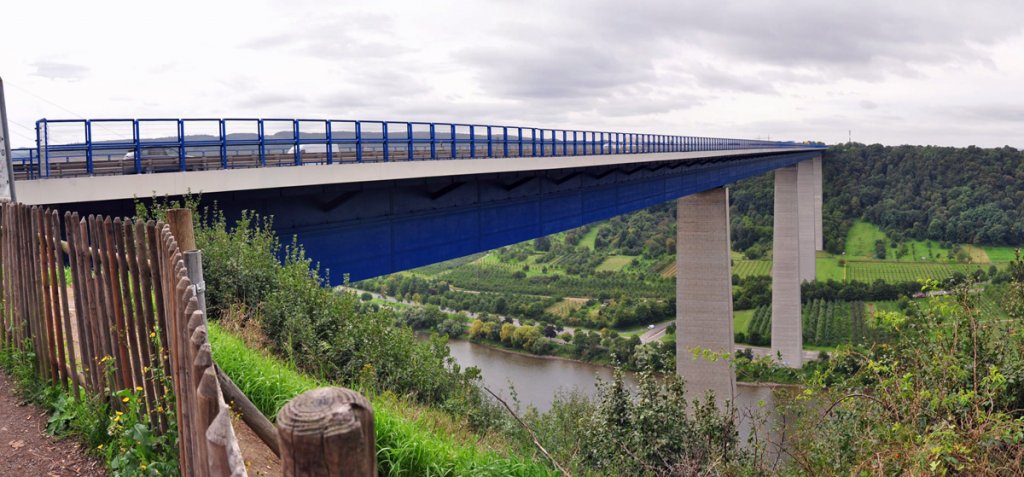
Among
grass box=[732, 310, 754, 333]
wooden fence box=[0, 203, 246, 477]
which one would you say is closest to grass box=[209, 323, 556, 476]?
wooden fence box=[0, 203, 246, 477]

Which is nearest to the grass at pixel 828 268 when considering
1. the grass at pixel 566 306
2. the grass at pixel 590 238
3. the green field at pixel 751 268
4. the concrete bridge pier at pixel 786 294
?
the green field at pixel 751 268

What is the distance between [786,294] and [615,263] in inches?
1089

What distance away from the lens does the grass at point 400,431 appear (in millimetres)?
5445

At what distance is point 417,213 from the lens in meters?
13.3

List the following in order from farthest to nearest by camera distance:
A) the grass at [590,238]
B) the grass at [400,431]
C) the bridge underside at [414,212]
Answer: the grass at [590,238], the bridge underside at [414,212], the grass at [400,431]

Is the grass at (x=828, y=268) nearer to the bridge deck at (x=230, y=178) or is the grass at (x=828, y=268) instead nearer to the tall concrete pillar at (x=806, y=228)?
the tall concrete pillar at (x=806, y=228)

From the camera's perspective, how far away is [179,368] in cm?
351

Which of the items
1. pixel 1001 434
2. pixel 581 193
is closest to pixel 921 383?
pixel 1001 434

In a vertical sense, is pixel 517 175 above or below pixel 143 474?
above

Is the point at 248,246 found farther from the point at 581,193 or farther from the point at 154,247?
the point at 581,193

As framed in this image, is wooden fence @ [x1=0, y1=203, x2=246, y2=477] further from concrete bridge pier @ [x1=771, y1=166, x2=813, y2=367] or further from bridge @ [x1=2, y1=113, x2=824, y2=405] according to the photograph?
concrete bridge pier @ [x1=771, y1=166, x2=813, y2=367]

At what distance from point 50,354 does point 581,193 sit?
15.0m

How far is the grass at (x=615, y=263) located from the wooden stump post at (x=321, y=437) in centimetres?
6684

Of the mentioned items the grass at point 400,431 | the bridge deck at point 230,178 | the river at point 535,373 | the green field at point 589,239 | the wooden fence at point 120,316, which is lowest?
the river at point 535,373
